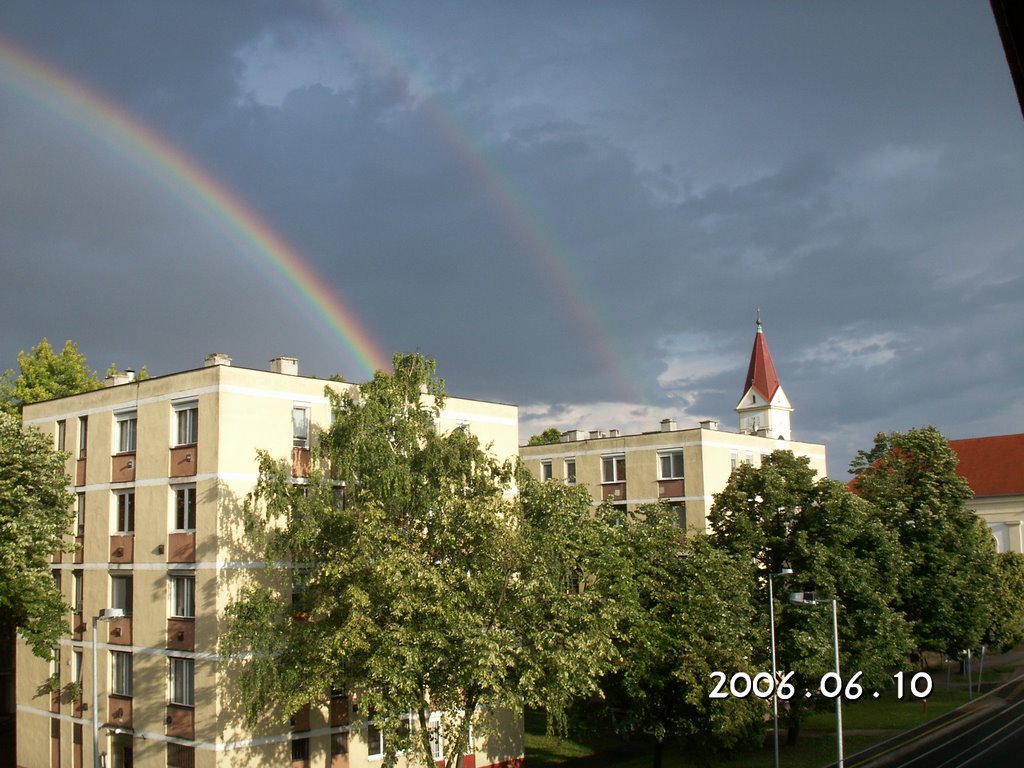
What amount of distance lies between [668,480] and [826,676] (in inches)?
883

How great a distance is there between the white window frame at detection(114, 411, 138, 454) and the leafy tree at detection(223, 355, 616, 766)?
9821mm

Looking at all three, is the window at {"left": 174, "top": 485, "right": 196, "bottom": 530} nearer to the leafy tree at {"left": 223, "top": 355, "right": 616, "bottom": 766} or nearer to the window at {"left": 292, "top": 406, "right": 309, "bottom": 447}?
the window at {"left": 292, "top": 406, "right": 309, "bottom": 447}

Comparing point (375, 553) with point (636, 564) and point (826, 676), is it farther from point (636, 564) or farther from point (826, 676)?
point (826, 676)

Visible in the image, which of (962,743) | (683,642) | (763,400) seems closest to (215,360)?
(683,642)

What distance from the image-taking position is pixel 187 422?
35.5 metres

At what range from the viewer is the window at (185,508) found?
3478cm

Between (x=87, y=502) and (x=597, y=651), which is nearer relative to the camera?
(x=597, y=651)

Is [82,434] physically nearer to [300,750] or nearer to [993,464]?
[300,750]

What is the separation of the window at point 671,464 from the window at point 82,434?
113ft

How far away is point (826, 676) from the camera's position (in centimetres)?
3928

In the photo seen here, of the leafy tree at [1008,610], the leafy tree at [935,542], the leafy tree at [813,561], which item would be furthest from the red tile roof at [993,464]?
the leafy tree at [813,561]

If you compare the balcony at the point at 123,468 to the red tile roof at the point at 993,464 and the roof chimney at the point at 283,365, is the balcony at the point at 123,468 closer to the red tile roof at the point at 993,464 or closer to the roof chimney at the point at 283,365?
the roof chimney at the point at 283,365

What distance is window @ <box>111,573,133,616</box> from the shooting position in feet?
123

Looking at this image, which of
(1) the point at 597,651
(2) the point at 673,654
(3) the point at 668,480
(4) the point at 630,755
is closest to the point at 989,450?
(3) the point at 668,480
